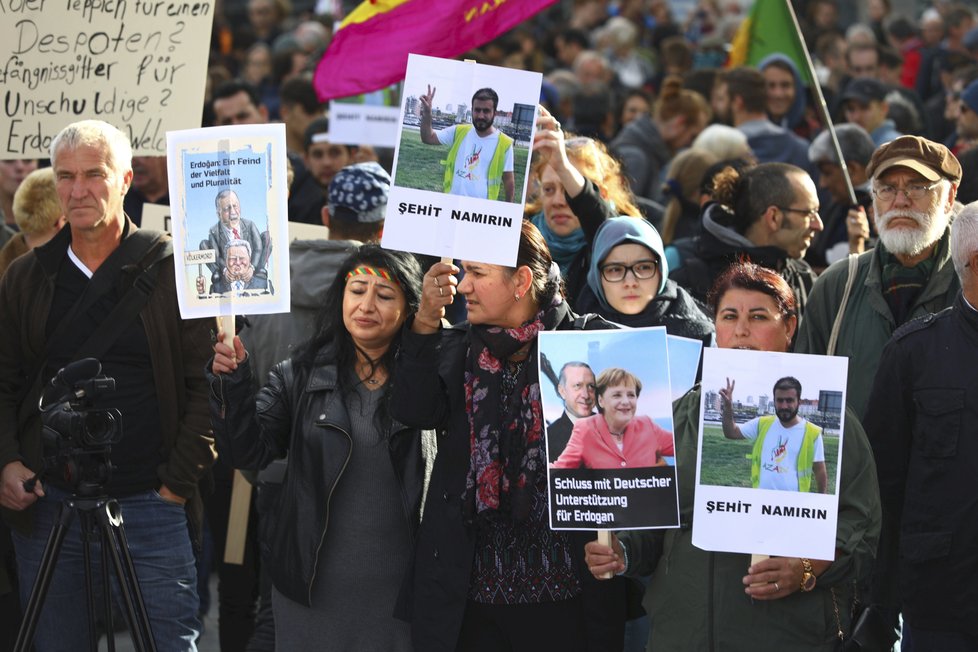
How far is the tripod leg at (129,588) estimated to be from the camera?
179 inches

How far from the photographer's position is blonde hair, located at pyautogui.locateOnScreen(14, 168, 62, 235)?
6.38m

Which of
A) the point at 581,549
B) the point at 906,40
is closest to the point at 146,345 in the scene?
the point at 581,549

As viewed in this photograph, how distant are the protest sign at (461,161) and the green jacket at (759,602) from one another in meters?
1.01

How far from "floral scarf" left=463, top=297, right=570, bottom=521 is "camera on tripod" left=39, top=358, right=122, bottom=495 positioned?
118cm

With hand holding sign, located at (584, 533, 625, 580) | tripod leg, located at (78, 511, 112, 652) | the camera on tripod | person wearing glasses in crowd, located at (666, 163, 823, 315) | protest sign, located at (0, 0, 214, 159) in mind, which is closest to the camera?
hand holding sign, located at (584, 533, 625, 580)

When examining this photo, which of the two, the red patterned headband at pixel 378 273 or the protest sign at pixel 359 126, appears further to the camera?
the protest sign at pixel 359 126

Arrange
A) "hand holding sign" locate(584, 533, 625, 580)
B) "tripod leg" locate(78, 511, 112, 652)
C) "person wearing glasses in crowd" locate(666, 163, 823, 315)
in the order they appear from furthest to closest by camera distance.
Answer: "person wearing glasses in crowd" locate(666, 163, 823, 315), "tripod leg" locate(78, 511, 112, 652), "hand holding sign" locate(584, 533, 625, 580)

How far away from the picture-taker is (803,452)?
393cm

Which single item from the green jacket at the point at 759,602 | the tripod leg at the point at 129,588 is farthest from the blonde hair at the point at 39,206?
the green jacket at the point at 759,602

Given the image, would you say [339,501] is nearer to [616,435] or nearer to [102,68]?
[616,435]

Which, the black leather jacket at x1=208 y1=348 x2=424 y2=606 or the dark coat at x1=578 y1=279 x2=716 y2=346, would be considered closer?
the black leather jacket at x1=208 y1=348 x2=424 y2=606

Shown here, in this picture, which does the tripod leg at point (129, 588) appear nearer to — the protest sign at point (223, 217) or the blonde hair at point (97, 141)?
the protest sign at point (223, 217)

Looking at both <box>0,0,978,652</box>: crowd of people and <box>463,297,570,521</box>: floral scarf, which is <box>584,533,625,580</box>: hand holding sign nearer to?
<box>0,0,978,652</box>: crowd of people

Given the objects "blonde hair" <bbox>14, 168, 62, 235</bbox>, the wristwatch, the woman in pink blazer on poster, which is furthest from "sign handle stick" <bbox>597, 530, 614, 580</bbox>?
"blonde hair" <bbox>14, 168, 62, 235</bbox>
